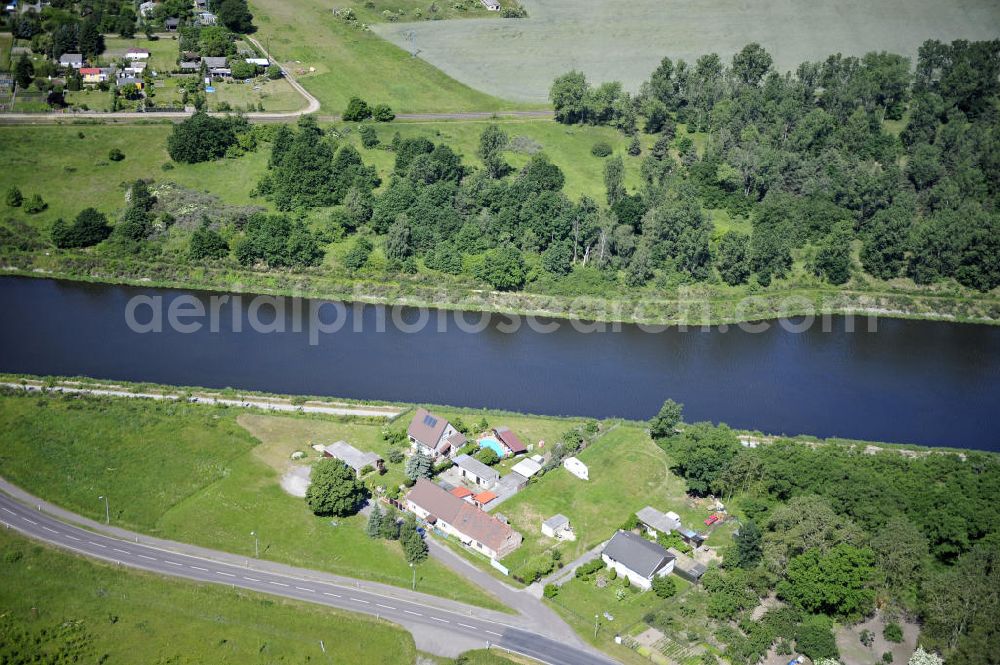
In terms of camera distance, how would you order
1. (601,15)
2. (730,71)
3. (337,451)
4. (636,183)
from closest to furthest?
(337,451) < (636,183) < (730,71) < (601,15)

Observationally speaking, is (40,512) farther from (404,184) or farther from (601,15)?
(601,15)

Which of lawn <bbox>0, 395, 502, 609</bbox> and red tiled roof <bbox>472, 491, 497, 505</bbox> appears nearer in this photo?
lawn <bbox>0, 395, 502, 609</bbox>

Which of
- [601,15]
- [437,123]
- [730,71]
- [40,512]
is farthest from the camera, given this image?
[601,15]

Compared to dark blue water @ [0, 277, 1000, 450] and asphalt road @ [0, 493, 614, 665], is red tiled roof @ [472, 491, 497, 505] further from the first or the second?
dark blue water @ [0, 277, 1000, 450]

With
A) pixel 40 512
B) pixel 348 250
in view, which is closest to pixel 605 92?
pixel 348 250

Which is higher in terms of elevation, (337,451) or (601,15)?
(601,15)

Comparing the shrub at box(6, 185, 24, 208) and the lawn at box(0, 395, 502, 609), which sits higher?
the shrub at box(6, 185, 24, 208)

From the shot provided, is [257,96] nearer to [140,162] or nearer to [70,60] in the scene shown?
[140,162]

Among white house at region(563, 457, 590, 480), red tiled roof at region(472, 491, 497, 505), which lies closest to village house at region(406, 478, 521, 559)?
red tiled roof at region(472, 491, 497, 505)
